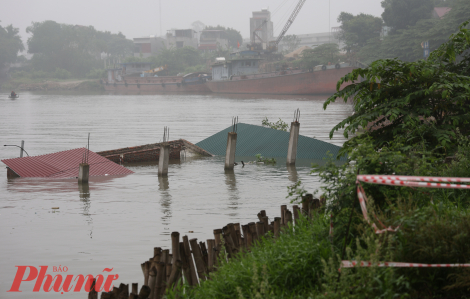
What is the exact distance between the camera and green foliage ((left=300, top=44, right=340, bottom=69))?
265ft

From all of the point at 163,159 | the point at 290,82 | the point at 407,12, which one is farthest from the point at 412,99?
the point at 290,82

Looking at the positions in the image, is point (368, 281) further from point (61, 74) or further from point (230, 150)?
point (61, 74)

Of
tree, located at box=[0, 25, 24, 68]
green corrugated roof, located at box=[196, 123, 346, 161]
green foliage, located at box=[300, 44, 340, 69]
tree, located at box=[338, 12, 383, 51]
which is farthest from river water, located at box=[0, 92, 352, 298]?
tree, located at box=[0, 25, 24, 68]

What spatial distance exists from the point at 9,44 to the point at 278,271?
499 feet

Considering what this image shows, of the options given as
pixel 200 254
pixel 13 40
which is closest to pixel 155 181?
pixel 200 254

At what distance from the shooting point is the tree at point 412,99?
724 cm

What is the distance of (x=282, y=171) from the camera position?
621 inches

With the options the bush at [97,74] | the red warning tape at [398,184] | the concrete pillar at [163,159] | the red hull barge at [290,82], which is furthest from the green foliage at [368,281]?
the bush at [97,74]

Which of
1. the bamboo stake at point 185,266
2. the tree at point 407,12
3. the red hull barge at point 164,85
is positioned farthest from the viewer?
the red hull barge at point 164,85

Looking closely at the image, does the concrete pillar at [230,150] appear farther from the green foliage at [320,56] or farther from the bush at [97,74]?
the bush at [97,74]

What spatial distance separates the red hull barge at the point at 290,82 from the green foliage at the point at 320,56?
865 centimetres

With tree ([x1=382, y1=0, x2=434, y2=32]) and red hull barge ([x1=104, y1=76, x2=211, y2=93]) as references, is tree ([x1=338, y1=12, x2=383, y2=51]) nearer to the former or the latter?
tree ([x1=382, y1=0, x2=434, y2=32])

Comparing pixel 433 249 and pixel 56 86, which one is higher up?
pixel 56 86

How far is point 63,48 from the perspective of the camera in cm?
14838
